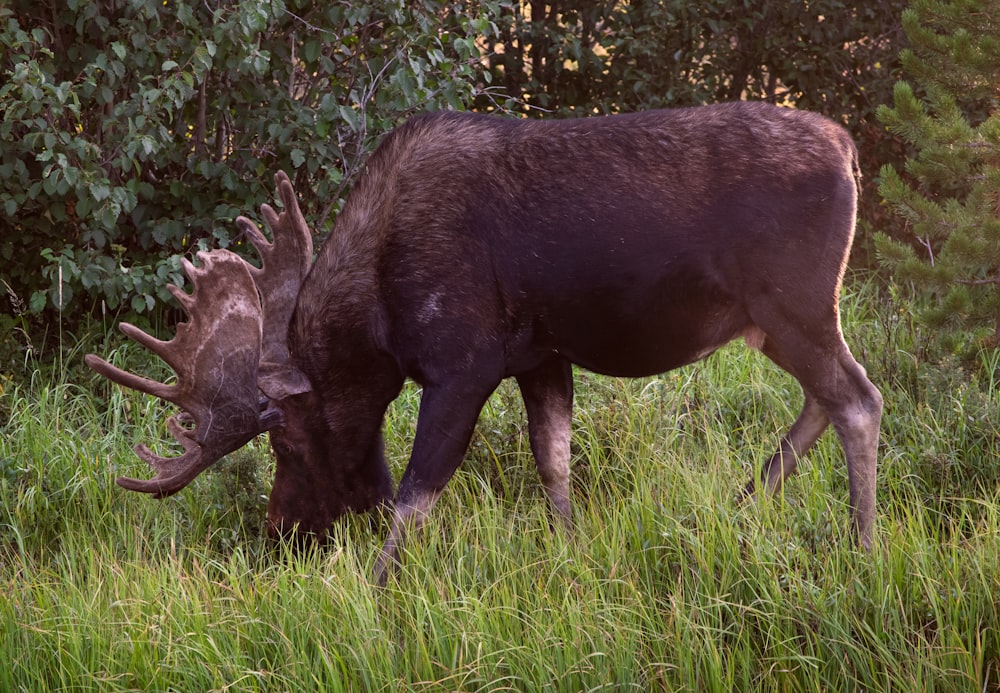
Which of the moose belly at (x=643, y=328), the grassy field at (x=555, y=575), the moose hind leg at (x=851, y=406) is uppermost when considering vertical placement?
the moose belly at (x=643, y=328)

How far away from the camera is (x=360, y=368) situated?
5.04 meters

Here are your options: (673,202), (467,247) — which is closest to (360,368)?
(467,247)

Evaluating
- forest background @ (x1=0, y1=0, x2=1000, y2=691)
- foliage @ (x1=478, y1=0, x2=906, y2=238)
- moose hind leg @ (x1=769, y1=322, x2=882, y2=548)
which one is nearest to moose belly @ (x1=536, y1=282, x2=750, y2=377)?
moose hind leg @ (x1=769, y1=322, x2=882, y2=548)

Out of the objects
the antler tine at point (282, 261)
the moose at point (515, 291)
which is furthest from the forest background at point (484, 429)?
the antler tine at point (282, 261)

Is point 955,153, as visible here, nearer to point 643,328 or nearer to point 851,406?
point 851,406

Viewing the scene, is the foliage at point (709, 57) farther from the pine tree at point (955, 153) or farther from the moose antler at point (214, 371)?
the moose antler at point (214, 371)

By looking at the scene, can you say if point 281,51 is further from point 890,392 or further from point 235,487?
point 890,392

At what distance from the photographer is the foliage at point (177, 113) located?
6344 millimetres

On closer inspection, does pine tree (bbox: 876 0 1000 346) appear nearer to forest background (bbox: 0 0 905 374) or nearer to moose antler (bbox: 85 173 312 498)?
forest background (bbox: 0 0 905 374)

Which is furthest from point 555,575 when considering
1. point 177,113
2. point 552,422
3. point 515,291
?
point 177,113

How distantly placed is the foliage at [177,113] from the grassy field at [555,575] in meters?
1.40

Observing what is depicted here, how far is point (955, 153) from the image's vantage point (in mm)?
6270

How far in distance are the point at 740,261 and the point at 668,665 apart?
157 centimetres

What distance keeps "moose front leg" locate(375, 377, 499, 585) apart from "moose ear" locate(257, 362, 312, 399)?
569mm
